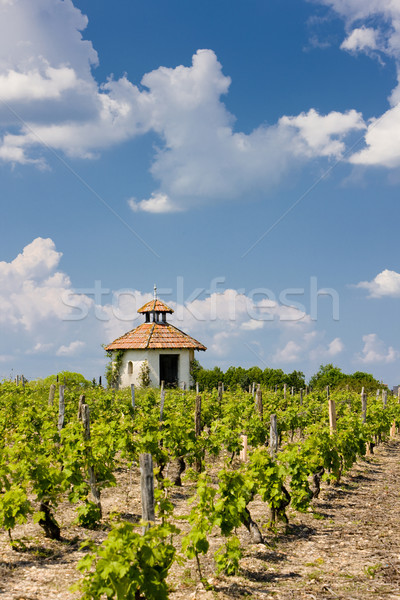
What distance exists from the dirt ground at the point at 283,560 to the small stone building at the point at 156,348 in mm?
20375

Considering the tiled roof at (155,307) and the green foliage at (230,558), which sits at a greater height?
the tiled roof at (155,307)

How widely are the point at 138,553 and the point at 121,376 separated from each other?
1102 inches

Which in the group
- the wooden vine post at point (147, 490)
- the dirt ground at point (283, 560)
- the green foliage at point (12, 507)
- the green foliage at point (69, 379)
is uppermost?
the green foliage at point (69, 379)

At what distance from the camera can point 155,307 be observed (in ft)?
112

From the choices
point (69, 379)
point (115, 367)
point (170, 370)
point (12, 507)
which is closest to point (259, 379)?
point (170, 370)

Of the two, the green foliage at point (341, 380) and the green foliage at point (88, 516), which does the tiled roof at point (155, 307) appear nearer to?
the green foliage at point (341, 380)

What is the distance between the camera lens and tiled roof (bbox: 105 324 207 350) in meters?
31.1

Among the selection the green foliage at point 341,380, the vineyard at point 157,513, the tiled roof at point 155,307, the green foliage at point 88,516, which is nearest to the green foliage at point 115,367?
the tiled roof at point 155,307

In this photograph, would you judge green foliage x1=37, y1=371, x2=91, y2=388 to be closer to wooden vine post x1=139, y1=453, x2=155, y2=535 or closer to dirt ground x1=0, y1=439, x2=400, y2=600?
dirt ground x1=0, y1=439, x2=400, y2=600

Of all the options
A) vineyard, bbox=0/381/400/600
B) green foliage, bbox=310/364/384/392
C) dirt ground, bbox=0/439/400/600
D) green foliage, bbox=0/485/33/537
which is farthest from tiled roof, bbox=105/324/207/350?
green foliage, bbox=0/485/33/537

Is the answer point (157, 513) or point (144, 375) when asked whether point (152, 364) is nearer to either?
point (144, 375)

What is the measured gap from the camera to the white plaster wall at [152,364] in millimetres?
30875

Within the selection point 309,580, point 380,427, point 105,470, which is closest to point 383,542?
point 309,580

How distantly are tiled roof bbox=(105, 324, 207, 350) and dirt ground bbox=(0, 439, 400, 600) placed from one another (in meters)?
20.5
